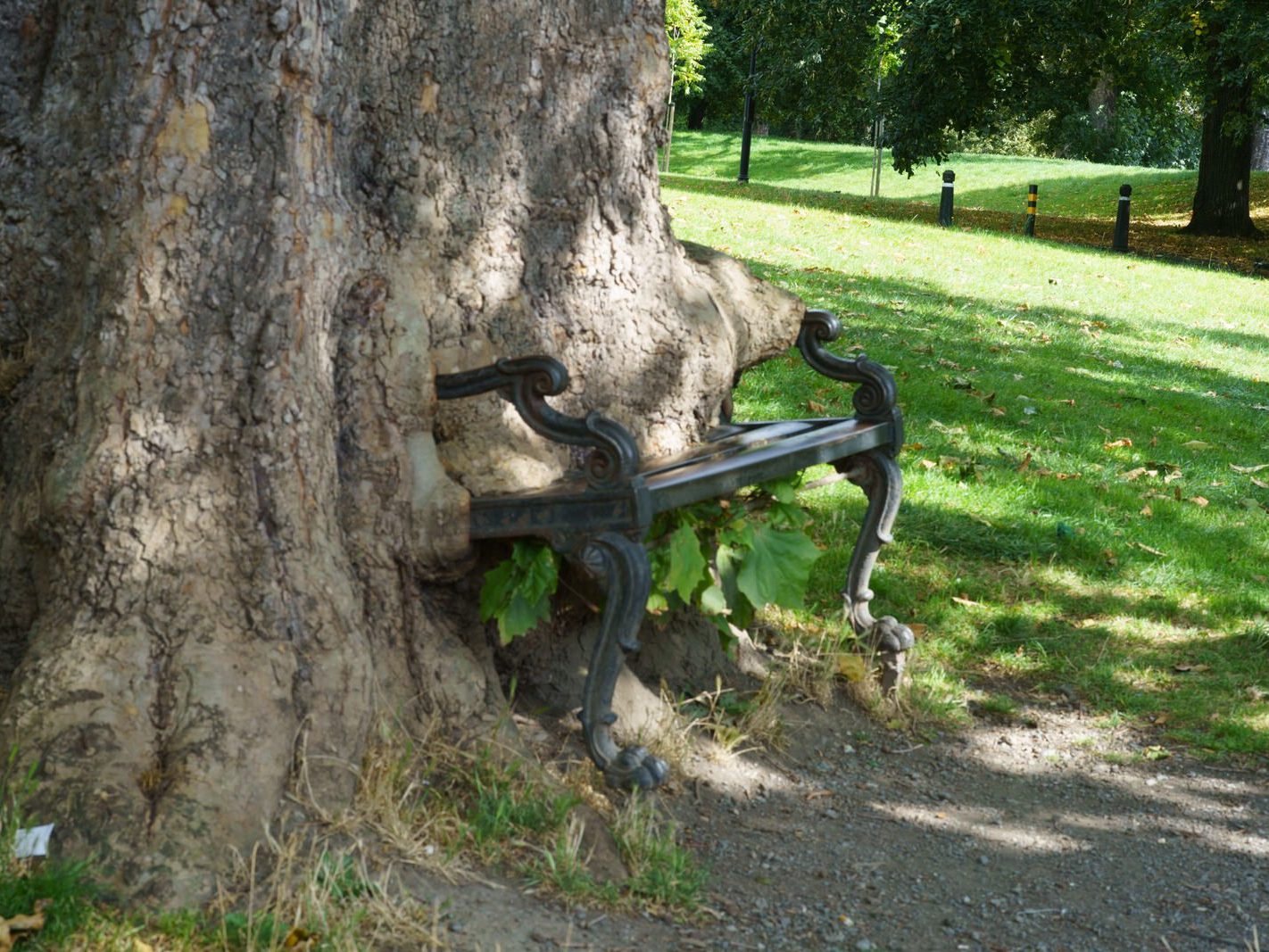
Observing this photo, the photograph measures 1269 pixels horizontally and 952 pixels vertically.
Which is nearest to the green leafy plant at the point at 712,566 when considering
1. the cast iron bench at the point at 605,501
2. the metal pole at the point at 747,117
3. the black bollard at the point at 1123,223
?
the cast iron bench at the point at 605,501

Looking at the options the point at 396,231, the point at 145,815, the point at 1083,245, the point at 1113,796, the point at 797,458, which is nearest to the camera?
the point at 145,815

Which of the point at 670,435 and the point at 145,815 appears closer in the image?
the point at 145,815

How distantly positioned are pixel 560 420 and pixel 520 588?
51cm

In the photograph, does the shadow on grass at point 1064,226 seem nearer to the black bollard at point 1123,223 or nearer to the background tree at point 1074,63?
the black bollard at point 1123,223

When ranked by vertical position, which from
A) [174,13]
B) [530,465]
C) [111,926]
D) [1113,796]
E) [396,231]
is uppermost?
[174,13]

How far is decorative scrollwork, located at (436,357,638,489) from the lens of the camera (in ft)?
11.8

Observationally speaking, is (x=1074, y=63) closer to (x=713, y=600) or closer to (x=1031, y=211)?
(x=1031, y=211)

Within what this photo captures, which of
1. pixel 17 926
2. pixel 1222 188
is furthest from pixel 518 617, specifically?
pixel 1222 188

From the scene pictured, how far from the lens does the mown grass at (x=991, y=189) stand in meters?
23.3

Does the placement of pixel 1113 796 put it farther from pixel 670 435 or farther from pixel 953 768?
pixel 670 435

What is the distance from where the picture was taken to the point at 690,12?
112 feet

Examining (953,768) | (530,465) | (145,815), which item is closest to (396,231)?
(530,465)

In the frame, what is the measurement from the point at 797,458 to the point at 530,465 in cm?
78

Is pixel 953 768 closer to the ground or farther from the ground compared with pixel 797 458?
closer to the ground
